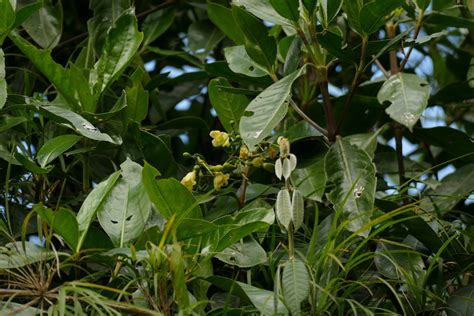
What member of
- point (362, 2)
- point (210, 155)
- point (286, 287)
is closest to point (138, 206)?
point (286, 287)

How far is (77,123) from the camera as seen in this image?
1768mm

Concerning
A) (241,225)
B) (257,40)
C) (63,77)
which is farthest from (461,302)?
(63,77)

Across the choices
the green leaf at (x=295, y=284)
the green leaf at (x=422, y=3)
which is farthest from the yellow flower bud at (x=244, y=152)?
the green leaf at (x=422, y=3)

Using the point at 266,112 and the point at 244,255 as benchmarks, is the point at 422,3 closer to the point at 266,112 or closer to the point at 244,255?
the point at 266,112

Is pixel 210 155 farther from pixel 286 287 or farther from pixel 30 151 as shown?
pixel 286 287

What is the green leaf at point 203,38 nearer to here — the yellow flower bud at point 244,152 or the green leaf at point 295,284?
the yellow flower bud at point 244,152

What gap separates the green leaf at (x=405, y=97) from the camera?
68.6 inches

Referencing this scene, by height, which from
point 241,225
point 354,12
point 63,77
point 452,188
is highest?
point 354,12

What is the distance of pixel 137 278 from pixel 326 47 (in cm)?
57

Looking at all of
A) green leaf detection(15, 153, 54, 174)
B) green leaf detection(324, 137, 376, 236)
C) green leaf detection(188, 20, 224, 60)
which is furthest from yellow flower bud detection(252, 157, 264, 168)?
green leaf detection(188, 20, 224, 60)

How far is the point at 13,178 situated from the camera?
194 centimetres

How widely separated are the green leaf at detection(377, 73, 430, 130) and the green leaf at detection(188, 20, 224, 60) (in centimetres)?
71

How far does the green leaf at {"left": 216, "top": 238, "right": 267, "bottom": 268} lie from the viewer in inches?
65.5

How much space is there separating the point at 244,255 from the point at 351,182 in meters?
0.25
